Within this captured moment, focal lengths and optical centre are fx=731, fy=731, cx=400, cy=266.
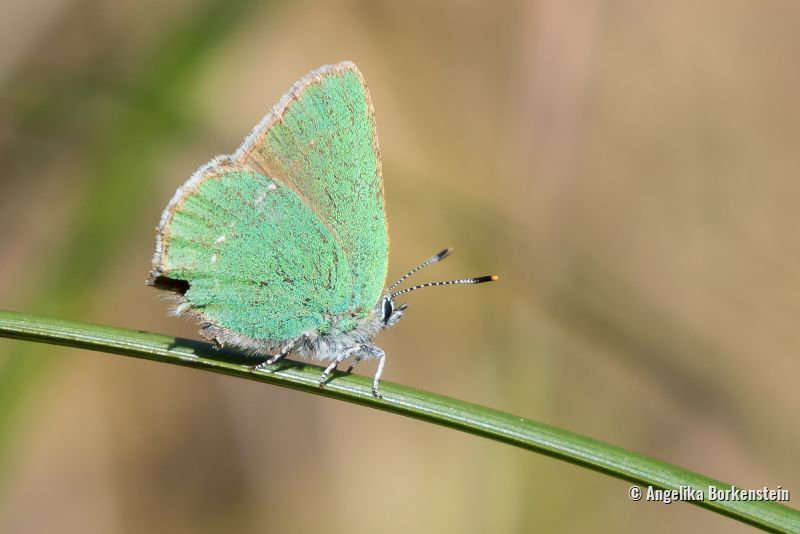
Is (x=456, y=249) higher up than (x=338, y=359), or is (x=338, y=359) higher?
(x=456, y=249)

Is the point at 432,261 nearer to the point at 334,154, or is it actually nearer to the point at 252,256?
the point at 334,154

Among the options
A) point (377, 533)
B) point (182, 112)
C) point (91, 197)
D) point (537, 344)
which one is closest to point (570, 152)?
point (537, 344)

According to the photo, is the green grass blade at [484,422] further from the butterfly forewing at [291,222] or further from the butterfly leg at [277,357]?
the butterfly forewing at [291,222]

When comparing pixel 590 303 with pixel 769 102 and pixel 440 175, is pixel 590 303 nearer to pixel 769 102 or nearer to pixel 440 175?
pixel 440 175

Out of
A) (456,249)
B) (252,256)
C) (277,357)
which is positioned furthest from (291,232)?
(456,249)

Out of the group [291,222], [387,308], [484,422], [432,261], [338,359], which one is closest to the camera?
[484,422]

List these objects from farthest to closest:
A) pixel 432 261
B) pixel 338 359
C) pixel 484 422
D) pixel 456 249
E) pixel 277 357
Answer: pixel 456 249, pixel 432 261, pixel 338 359, pixel 277 357, pixel 484 422

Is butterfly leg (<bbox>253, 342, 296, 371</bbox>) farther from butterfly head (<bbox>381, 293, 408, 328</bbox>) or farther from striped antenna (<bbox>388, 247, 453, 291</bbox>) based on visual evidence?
striped antenna (<bbox>388, 247, 453, 291</bbox>)

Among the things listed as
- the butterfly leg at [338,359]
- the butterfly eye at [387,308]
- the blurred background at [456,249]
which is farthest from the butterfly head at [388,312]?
the blurred background at [456,249]
